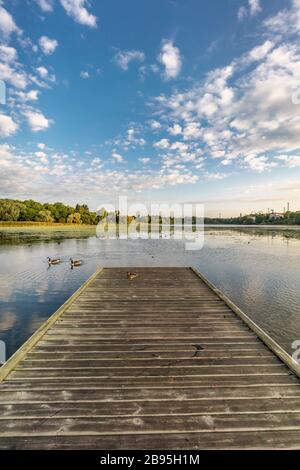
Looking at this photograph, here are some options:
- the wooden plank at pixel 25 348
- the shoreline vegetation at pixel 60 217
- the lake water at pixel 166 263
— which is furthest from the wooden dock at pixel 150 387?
the shoreline vegetation at pixel 60 217

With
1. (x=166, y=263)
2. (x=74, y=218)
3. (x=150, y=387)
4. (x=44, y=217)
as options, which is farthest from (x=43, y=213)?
(x=150, y=387)

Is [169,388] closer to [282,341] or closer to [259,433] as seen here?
[259,433]

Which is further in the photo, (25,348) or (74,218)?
(74,218)

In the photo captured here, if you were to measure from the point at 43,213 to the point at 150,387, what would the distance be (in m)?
100

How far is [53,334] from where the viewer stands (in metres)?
6.20

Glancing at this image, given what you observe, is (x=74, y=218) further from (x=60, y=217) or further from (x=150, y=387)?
(x=150, y=387)

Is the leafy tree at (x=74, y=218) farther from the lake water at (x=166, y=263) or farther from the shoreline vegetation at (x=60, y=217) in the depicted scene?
the lake water at (x=166, y=263)

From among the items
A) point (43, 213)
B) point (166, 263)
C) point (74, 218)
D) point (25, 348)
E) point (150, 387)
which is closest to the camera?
point (150, 387)

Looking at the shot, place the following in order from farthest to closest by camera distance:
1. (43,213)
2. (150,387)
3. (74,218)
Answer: (74,218) → (43,213) → (150,387)

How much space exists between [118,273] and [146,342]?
884 centimetres

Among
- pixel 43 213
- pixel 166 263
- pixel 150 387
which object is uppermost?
pixel 43 213

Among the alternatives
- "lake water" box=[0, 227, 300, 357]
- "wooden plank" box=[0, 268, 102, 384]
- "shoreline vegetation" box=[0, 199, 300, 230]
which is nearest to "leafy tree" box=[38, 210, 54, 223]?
"shoreline vegetation" box=[0, 199, 300, 230]

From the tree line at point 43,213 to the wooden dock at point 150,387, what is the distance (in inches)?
3593

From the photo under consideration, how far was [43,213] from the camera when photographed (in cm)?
9600
